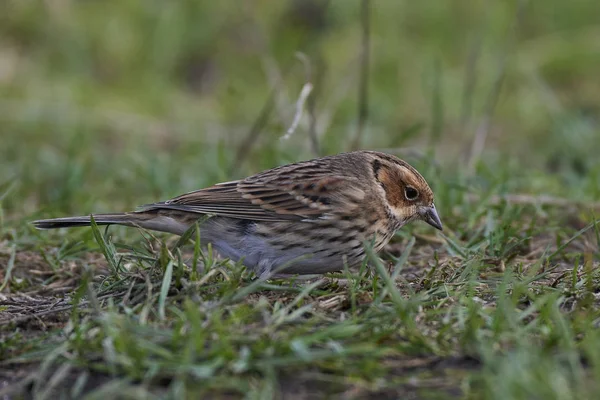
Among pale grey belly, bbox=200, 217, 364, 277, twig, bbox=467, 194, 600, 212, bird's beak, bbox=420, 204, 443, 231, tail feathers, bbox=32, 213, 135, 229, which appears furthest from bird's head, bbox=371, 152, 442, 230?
tail feathers, bbox=32, 213, 135, 229

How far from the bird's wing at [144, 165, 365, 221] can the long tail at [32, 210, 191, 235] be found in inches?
2.5

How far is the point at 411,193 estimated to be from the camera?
5.60m

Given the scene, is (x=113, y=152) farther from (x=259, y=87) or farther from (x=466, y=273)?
(x=466, y=273)

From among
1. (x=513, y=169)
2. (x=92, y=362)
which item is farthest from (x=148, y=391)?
Result: (x=513, y=169)

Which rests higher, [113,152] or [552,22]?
[552,22]

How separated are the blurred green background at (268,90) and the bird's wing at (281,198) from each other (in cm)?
177

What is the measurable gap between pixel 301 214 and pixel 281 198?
220 mm

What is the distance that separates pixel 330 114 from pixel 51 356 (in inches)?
237

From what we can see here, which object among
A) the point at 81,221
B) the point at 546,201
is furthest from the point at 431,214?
the point at 81,221

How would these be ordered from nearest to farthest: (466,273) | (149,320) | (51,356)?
(51,356)
(149,320)
(466,273)

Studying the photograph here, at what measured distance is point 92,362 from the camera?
3727 millimetres

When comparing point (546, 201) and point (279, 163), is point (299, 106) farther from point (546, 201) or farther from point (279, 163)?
point (546, 201)

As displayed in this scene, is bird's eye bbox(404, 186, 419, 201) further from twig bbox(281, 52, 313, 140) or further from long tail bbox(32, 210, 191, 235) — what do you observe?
long tail bbox(32, 210, 191, 235)

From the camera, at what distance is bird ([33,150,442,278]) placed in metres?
5.14
